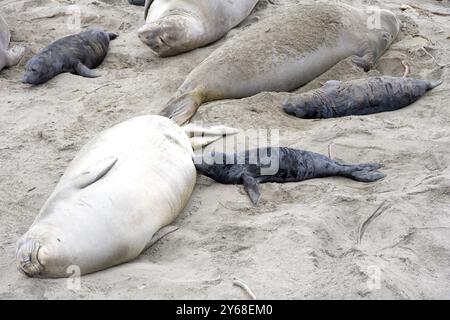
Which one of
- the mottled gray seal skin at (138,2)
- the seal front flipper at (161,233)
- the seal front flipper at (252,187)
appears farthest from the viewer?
the mottled gray seal skin at (138,2)

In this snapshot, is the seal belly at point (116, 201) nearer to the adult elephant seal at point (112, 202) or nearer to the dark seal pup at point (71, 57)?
the adult elephant seal at point (112, 202)

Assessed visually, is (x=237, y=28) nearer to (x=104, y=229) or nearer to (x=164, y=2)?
(x=164, y=2)

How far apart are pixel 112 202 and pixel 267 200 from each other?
91 centimetres

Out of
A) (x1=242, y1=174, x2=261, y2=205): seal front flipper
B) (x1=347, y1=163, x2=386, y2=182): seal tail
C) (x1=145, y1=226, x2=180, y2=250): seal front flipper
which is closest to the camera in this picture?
(x1=145, y1=226, x2=180, y2=250): seal front flipper

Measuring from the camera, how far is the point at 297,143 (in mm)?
4371

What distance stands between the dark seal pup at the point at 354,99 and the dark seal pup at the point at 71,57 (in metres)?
1.76

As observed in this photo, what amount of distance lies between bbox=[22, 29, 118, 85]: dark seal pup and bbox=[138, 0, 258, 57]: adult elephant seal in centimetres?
38

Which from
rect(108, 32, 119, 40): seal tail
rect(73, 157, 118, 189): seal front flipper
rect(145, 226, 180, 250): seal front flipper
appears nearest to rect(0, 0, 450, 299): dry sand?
rect(145, 226, 180, 250): seal front flipper

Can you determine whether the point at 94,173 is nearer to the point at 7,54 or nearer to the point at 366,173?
the point at 366,173

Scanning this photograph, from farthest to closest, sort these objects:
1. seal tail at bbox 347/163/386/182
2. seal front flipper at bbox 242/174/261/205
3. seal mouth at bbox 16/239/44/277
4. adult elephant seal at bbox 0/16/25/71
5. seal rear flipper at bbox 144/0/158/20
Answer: seal rear flipper at bbox 144/0/158/20 → adult elephant seal at bbox 0/16/25/71 → seal tail at bbox 347/163/386/182 → seal front flipper at bbox 242/174/261/205 → seal mouth at bbox 16/239/44/277

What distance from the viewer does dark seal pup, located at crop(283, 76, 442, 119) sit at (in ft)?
16.0

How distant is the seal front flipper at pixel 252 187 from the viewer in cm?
381

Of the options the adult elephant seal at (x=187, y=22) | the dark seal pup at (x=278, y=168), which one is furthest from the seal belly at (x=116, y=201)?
the adult elephant seal at (x=187, y=22)

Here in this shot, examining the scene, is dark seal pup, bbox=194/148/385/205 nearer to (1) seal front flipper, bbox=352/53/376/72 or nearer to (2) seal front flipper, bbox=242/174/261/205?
(2) seal front flipper, bbox=242/174/261/205
